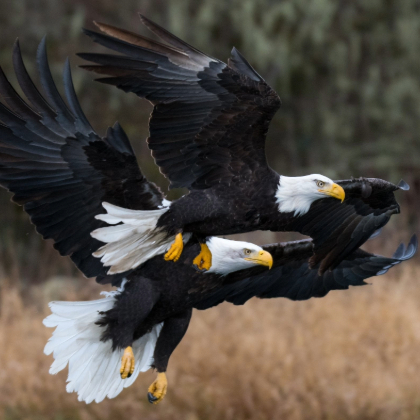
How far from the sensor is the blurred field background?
6543mm

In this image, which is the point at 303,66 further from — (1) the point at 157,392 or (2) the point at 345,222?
(1) the point at 157,392

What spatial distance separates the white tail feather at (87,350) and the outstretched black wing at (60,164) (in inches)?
18.7

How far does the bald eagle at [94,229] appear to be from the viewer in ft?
12.7

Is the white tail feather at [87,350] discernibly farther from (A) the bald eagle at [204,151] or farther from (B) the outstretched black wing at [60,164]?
(A) the bald eagle at [204,151]

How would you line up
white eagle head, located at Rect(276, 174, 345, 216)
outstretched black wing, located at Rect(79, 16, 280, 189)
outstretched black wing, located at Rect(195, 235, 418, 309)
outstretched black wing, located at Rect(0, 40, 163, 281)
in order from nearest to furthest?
outstretched black wing, located at Rect(79, 16, 280, 189) < white eagle head, located at Rect(276, 174, 345, 216) < outstretched black wing, located at Rect(0, 40, 163, 281) < outstretched black wing, located at Rect(195, 235, 418, 309)

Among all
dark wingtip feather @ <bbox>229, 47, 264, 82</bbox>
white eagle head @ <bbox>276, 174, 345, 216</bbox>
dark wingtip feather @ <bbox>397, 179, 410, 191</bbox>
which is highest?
dark wingtip feather @ <bbox>229, 47, 264, 82</bbox>

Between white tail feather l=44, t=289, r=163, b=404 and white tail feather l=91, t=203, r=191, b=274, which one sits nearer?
white tail feather l=91, t=203, r=191, b=274

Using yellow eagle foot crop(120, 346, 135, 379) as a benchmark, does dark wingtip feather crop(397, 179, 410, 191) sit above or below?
above

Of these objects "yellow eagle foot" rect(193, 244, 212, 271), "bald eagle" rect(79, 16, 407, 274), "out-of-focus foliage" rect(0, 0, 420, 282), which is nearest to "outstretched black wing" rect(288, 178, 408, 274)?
"bald eagle" rect(79, 16, 407, 274)

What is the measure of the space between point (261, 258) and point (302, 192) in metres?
0.52

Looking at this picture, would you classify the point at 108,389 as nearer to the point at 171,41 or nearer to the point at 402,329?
the point at 171,41

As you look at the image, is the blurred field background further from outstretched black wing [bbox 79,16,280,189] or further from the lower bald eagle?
outstretched black wing [bbox 79,16,280,189]

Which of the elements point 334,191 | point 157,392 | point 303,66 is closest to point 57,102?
point 334,191

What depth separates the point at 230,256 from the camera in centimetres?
402
